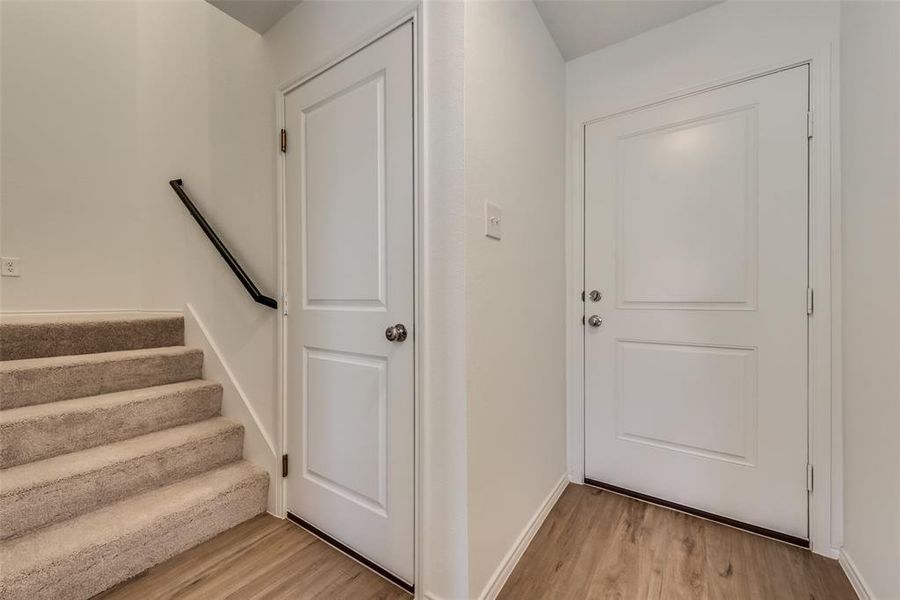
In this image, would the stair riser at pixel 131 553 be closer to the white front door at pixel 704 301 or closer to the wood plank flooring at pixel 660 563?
the wood plank flooring at pixel 660 563

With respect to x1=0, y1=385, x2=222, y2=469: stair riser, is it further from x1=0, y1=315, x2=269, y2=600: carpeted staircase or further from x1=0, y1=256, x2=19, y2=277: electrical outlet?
x1=0, y1=256, x2=19, y2=277: electrical outlet

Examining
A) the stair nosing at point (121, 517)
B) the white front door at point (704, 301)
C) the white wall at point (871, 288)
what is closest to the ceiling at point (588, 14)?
the white front door at point (704, 301)

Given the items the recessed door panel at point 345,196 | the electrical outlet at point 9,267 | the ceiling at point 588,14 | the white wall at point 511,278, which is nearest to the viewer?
the white wall at point 511,278

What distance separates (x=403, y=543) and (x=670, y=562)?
101 cm

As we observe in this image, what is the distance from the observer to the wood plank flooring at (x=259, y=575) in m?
1.21

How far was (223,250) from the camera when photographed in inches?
70.1

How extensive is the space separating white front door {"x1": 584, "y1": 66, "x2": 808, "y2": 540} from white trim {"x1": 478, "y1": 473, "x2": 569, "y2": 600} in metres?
0.31

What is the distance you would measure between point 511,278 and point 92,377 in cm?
196

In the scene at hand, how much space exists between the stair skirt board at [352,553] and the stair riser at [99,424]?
0.73m

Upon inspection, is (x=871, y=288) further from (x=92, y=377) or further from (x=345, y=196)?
(x=92, y=377)

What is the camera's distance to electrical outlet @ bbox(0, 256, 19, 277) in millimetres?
2103


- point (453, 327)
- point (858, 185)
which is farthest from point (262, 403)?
point (858, 185)

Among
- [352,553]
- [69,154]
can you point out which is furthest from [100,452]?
[69,154]

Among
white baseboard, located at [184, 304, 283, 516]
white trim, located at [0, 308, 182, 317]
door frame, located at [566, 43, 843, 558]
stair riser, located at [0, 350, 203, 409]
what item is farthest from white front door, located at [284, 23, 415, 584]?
door frame, located at [566, 43, 843, 558]
